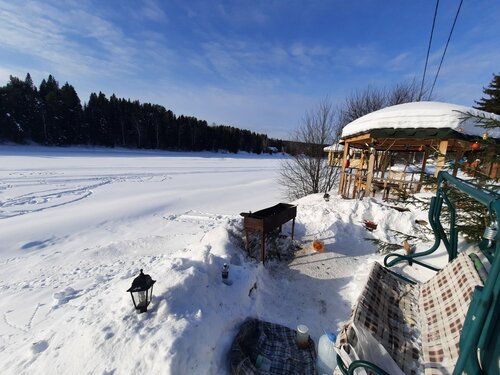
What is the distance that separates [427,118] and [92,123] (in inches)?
1475

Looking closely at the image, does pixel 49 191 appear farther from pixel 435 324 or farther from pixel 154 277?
pixel 435 324

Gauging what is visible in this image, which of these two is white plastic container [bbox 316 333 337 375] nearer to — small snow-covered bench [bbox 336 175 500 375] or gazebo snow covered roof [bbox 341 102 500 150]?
small snow-covered bench [bbox 336 175 500 375]

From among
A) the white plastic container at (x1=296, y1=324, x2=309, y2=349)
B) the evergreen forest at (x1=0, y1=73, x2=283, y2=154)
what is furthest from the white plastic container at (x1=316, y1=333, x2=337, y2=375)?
the evergreen forest at (x1=0, y1=73, x2=283, y2=154)

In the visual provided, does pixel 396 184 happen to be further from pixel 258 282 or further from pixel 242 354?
pixel 242 354

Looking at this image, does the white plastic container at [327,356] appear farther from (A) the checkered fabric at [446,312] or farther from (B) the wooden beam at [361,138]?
(B) the wooden beam at [361,138]

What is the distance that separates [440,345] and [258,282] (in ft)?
8.86

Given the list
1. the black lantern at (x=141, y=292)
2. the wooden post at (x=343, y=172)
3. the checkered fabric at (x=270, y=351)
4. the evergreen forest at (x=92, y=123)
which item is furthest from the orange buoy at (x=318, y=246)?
the evergreen forest at (x=92, y=123)

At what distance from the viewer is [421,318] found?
98.7 inches

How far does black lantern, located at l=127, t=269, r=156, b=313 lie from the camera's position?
2689mm

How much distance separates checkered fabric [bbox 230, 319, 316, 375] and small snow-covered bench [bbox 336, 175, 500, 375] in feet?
3.57

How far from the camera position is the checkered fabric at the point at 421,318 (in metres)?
1.98

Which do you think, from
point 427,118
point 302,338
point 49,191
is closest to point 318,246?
point 302,338

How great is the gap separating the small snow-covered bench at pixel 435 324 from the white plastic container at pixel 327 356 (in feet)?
2.31

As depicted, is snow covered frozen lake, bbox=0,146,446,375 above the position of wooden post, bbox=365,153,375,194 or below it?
below
